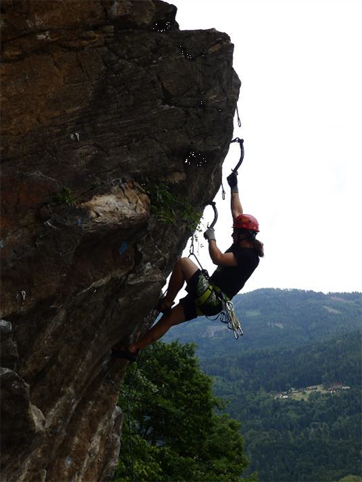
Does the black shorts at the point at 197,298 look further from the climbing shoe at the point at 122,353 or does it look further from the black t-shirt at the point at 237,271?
the climbing shoe at the point at 122,353

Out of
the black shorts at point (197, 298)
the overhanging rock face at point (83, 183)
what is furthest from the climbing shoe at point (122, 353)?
the black shorts at point (197, 298)

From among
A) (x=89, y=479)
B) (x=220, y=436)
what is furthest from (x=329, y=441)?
(x=89, y=479)

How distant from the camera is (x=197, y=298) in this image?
27.9ft

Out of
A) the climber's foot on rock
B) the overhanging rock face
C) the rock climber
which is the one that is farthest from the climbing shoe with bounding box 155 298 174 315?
the climber's foot on rock

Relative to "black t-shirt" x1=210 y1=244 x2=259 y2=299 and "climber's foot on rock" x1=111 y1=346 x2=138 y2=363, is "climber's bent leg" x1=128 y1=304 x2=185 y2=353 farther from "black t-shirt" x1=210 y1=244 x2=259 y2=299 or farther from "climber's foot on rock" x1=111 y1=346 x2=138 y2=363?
"black t-shirt" x1=210 y1=244 x2=259 y2=299

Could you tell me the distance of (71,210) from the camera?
6645 millimetres

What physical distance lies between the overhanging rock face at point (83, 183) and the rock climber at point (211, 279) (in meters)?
0.45

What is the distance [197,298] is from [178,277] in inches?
20.5

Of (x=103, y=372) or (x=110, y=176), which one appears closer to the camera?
(x=110, y=176)

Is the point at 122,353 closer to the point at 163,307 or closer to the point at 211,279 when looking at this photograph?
the point at 163,307

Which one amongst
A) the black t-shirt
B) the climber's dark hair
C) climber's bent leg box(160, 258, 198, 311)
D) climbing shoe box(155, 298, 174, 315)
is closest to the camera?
climber's bent leg box(160, 258, 198, 311)

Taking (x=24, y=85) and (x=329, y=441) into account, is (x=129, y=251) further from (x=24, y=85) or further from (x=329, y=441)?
(x=329, y=441)

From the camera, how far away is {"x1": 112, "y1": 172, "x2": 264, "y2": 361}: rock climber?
8.51 meters

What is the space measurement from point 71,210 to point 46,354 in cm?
193
